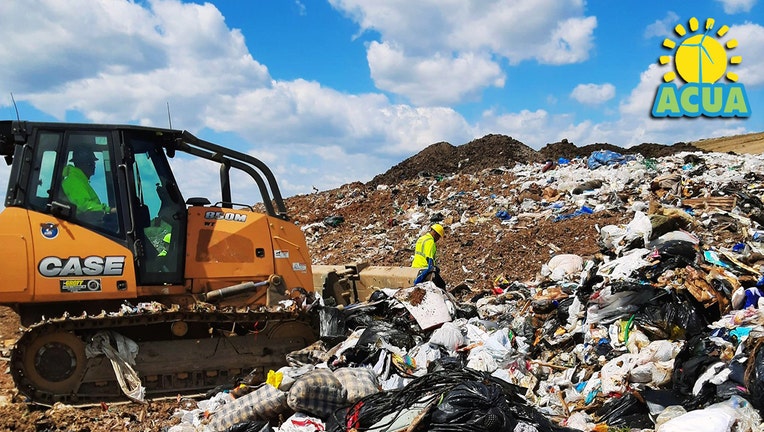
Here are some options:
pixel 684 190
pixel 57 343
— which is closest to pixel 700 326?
pixel 57 343

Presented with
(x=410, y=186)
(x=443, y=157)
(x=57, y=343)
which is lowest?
(x=57, y=343)

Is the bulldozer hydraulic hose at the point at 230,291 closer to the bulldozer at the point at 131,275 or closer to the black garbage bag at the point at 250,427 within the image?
the bulldozer at the point at 131,275

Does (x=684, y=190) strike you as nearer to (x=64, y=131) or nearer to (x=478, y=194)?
(x=478, y=194)

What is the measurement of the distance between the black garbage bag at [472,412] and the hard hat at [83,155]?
12.9 ft

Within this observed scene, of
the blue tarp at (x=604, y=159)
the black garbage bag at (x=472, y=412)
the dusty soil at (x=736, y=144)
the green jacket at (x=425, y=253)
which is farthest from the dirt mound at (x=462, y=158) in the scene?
the black garbage bag at (x=472, y=412)

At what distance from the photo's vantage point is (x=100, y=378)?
6.21 m

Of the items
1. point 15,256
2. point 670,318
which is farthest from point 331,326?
point 670,318

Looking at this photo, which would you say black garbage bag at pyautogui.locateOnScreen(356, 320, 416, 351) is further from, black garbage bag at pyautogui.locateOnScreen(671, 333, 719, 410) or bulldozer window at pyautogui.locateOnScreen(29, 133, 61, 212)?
bulldozer window at pyautogui.locateOnScreen(29, 133, 61, 212)

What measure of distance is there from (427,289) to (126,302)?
3170 millimetres

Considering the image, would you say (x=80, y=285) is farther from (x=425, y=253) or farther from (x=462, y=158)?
(x=462, y=158)

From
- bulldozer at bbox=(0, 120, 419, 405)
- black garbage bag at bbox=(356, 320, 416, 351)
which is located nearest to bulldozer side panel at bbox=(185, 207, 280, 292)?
bulldozer at bbox=(0, 120, 419, 405)

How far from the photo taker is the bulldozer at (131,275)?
598cm

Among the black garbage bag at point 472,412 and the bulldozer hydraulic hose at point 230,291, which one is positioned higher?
the bulldozer hydraulic hose at point 230,291

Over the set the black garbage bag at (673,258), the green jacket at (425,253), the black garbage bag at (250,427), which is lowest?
the black garbage bag at (250,427)
